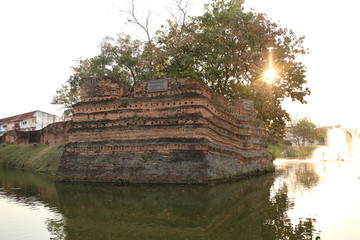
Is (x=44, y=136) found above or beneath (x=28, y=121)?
beneath

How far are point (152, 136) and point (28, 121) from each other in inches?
2142

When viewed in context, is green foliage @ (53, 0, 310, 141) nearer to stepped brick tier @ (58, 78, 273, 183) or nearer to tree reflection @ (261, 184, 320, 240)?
stepped brick tier @ (58, 78, 273, 183)

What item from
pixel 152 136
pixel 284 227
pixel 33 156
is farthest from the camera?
pixel 33 156

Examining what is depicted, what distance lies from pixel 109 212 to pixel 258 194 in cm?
579

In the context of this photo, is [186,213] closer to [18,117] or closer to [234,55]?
[234,55]

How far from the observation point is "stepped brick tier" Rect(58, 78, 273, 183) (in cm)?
1402

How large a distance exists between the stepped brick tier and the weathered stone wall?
948 cm

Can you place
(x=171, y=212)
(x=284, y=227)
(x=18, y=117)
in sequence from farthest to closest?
(x=18, y=117)
(x=171, y=212)
(x=284, y=227)

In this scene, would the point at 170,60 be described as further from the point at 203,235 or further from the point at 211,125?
the point at 203,235

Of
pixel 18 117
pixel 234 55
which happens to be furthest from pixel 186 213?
pixel 18 117

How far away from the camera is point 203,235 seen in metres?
6.14

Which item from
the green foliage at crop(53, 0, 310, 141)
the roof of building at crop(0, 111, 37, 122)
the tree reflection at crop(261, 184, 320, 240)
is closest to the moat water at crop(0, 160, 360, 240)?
the tree reflection at crop(261, 184, 320, 240)

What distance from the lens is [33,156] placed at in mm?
27219

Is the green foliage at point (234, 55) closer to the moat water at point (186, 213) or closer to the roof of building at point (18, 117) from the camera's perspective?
the moat water at point (186, 213)
